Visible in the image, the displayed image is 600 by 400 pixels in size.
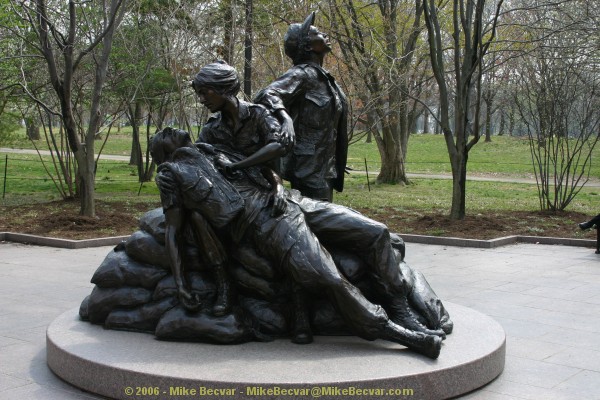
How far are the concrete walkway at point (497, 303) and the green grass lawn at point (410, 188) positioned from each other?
18.1 feet

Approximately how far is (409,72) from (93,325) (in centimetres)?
1521

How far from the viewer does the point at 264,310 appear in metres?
5.20

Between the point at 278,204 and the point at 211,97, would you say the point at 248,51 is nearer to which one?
the point at 211,97

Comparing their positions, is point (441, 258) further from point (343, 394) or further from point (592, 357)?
point (343, 394)

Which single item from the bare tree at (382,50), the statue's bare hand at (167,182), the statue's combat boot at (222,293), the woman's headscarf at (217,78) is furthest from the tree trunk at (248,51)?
the statue's combat boot at (222,293)

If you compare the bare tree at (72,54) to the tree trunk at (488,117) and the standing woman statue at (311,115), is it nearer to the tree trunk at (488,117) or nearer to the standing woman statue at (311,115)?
the standing woman statue at (311,115)

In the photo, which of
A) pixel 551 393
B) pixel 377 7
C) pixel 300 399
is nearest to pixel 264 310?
pixel 300 399

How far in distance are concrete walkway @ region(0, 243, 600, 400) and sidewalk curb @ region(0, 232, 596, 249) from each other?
25 cm

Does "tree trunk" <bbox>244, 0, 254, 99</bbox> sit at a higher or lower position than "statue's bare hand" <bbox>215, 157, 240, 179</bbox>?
higher

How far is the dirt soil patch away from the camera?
1280 centimetres

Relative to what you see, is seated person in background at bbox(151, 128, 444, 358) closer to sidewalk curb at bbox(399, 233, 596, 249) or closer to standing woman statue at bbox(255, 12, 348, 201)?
standing woman statue at bbox(255, 12, 348, 201)

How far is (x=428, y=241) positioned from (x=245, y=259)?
7726mm

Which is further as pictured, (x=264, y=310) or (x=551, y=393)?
(x=264, y=310)

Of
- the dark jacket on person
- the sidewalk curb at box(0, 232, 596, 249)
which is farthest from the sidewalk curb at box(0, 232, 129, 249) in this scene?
the dark jacket on person
